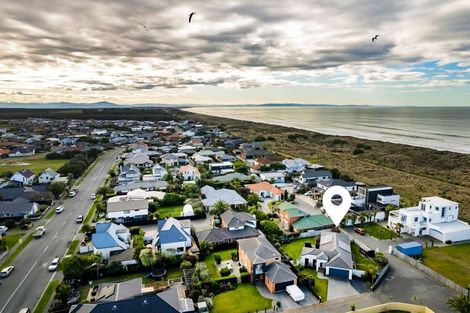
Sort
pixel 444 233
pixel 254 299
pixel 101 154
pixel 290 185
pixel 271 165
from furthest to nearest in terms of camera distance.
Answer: pixel 101 154, pixel 271 165, pixel 290 185, pixel 444 233, pixel 254 299

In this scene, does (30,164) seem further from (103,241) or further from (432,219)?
(432,219)

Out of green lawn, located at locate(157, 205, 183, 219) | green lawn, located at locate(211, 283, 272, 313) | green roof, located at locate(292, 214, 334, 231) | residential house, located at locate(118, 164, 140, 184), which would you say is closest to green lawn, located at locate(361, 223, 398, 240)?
green roof, located at locate(292, 214, 334, 231)

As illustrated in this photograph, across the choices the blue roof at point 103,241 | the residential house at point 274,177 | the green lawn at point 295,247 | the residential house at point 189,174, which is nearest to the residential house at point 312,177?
the residential house at point 274,177

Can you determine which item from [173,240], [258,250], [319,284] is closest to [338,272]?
[319,284]

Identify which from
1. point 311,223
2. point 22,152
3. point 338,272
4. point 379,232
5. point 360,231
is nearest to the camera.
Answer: point 338,272

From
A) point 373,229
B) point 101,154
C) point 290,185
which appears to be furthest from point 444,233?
point 101,154

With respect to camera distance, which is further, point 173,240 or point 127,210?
point 127,210

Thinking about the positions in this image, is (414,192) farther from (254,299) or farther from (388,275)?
(254,299)
